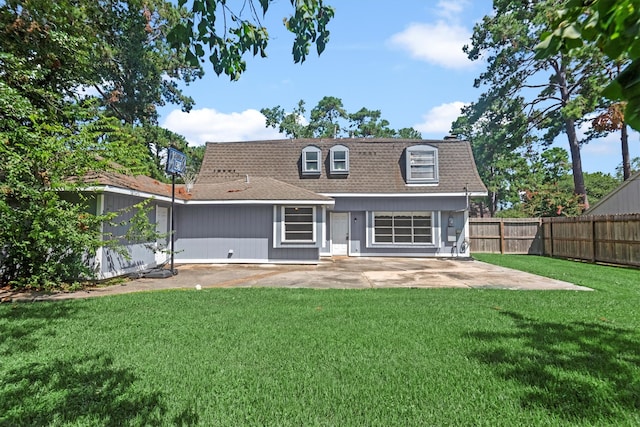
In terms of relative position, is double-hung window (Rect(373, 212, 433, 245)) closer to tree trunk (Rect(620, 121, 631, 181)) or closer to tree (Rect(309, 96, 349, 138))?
tree trunk (Rect(620, 121, 631, 181))

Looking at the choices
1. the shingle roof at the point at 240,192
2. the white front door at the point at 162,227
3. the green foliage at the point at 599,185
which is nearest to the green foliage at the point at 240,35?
the shingle roof at the point at 240,192

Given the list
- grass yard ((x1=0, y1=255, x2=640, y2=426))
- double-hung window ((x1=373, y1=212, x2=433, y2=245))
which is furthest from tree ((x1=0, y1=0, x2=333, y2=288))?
double-hung window ((x1=373, y1=212, x2=433, y2=245))

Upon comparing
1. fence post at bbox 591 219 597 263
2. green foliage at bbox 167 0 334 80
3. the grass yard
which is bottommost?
the grass yard

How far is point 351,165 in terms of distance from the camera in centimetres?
1712

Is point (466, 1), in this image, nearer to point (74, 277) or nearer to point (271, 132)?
point (74, 277)

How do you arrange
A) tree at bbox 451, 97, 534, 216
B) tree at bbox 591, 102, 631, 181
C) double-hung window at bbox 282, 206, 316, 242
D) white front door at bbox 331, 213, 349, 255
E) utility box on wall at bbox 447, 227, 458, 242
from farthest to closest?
tree at bbox 451, 97, 534, 216 → tree at bbox 591, 102, 631, 181 → white front door at bbox 331, 213, 349, 255 → utility box on wall at bbox 447, 227, 458, 242 → double-hung window at bbox 282, 206, 316, 242

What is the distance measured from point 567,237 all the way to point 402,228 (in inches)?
269

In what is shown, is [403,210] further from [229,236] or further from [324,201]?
[229,236]

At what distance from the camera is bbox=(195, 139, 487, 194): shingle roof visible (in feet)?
53.2

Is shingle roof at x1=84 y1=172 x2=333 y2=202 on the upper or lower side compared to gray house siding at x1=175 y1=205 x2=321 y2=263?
upper

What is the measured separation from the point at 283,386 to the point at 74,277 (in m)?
7.76

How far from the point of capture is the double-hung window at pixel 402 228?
52.8ft

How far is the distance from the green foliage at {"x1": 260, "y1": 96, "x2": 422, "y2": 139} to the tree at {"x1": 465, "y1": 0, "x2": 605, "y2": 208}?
17.6 m

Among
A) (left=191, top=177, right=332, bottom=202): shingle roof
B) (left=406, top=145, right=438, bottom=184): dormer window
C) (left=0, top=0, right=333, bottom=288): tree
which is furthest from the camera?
(left=406, top=145, right=438, bottom=184): dormer window
